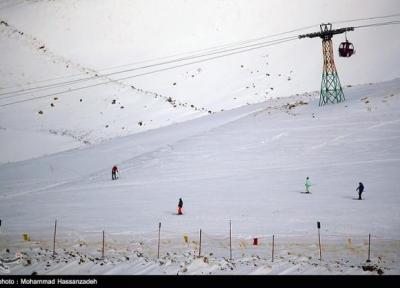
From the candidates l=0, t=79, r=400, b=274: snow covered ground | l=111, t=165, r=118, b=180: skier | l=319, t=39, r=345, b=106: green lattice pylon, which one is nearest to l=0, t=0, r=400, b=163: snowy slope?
l=0, t=79, r=400, b=274: snow covered ground

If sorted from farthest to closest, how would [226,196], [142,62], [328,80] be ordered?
[142,62] < [328,80] < [226,196]

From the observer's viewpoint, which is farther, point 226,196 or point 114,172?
point 114,172

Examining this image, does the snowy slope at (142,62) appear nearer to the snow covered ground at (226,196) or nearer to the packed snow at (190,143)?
the packed snow at (190,143)

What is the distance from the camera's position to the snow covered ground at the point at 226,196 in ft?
50.0

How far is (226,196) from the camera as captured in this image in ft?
81.1

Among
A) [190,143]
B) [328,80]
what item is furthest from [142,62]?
[328,80]

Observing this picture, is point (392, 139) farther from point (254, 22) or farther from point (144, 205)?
point (254, 22)

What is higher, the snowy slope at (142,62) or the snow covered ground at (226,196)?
the snowy slope at (142,62)

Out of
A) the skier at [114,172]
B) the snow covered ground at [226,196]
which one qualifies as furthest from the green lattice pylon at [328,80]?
the skier at [114,172]

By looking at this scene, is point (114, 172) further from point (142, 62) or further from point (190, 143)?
point (142, 62)

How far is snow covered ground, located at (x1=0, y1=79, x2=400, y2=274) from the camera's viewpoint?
1523 cm

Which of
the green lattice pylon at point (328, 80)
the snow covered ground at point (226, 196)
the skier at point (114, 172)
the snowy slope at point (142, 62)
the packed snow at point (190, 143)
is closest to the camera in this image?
the snow covered ground at point (226, 196)

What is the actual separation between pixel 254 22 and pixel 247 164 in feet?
163
